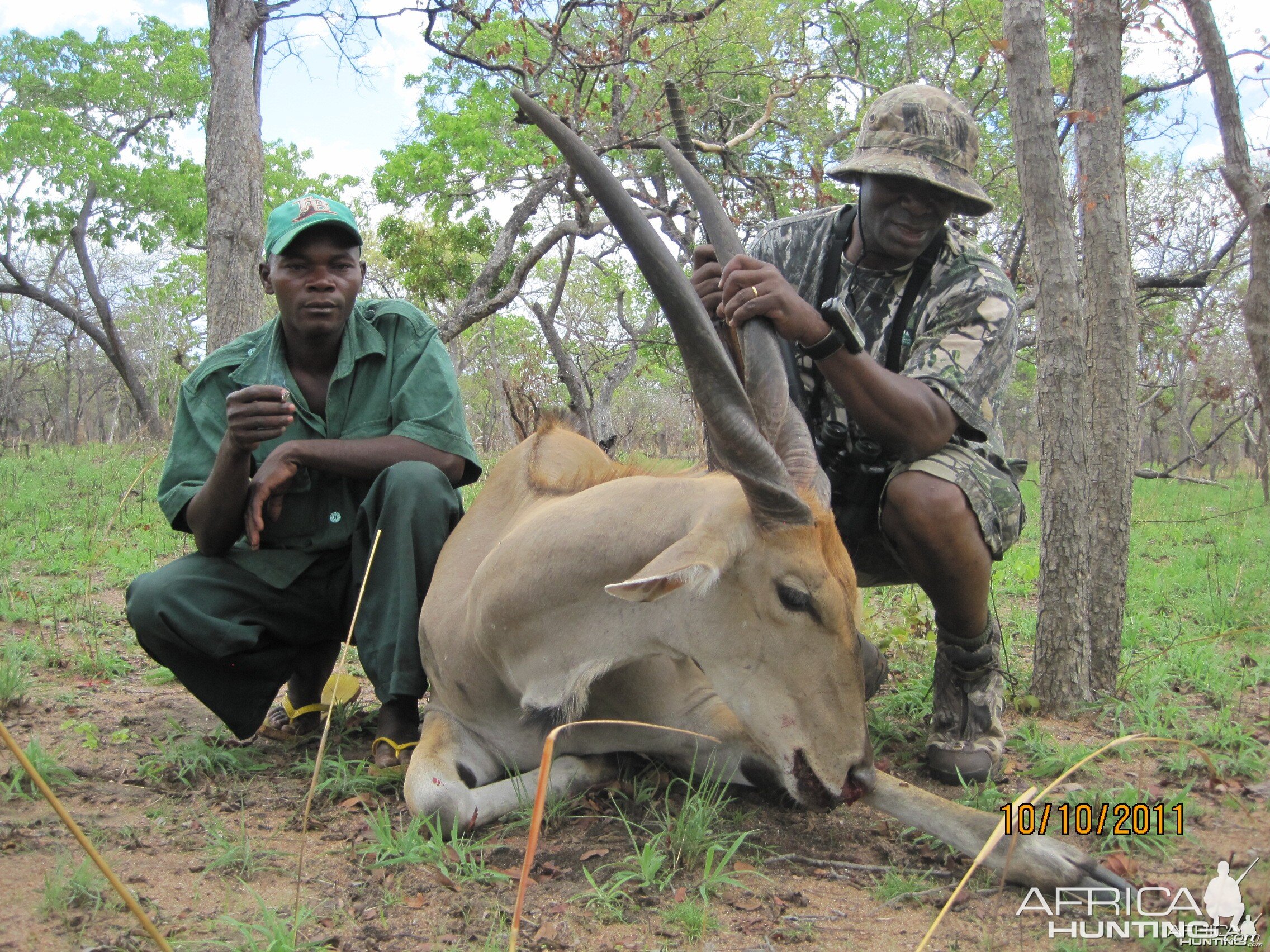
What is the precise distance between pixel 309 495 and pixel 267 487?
285 mm

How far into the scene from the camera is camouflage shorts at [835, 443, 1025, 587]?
113 inches

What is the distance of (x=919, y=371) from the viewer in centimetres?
297

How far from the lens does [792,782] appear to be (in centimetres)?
232

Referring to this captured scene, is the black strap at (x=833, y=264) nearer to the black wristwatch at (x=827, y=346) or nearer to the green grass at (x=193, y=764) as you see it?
the black wristwatch at (x=827, y=346)

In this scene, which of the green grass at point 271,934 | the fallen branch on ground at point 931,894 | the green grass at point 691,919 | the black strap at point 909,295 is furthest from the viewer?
the black strap at point 909,295

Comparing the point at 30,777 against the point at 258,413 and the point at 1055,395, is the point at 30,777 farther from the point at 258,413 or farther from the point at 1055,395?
the point at 1055,395

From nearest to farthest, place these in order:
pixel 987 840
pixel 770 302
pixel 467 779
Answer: pixel 987 840, pixel 770 302, pixel 467 779

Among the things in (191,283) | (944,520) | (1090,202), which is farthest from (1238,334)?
(191,283)

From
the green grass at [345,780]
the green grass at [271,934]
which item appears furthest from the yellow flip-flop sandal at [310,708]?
the green grass at [271,934]

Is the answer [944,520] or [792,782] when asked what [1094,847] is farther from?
[944,520]

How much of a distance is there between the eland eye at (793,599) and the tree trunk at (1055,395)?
146 cm

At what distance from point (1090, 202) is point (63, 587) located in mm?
5145

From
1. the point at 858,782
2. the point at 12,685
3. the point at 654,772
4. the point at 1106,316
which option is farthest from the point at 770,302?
the point at 12,685

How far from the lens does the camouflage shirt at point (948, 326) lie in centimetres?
297
